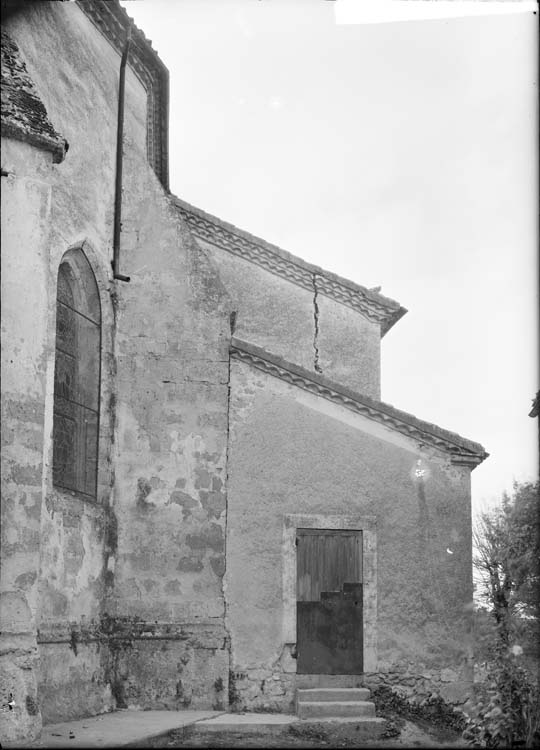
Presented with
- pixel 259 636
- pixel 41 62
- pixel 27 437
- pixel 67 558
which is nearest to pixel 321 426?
pixel 259 636

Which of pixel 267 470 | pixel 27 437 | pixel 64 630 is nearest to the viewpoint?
pixel 27 437

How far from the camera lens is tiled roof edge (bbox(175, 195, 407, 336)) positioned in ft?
61.2

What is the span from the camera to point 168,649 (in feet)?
45.6

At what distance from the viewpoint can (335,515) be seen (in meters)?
14.6

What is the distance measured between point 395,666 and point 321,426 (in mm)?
3520

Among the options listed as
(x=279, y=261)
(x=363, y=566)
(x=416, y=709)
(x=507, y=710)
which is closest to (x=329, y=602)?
(x=363, y=566)

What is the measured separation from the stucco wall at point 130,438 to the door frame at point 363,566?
0.94 metres

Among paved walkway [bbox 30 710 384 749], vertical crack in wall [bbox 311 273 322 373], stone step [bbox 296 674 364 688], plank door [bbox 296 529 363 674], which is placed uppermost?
vertical crack in wall [bbox 311 273 322 373]

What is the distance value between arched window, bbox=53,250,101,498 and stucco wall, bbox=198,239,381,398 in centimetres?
472

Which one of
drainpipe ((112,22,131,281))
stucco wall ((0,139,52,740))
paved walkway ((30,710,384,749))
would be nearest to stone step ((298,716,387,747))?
paved walkway ((30,710,384,749))

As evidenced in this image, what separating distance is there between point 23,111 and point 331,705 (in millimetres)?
8382

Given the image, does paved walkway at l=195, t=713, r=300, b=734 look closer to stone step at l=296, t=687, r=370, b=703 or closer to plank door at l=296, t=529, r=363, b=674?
stone step at l=296, t=687, r=370, b=703

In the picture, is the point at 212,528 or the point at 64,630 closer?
the point at 64,630

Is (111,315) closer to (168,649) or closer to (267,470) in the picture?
(267,470)
